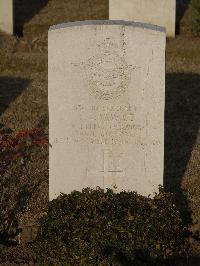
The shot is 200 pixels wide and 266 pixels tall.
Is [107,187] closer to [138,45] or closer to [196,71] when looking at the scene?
[138,45]

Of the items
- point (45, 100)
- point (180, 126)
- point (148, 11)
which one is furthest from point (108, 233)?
point (148, 11)

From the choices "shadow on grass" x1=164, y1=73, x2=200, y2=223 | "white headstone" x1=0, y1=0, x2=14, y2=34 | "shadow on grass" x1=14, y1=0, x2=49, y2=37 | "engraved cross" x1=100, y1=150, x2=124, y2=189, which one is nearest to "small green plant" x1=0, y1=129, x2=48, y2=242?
"engraved cross" x1=100, y1=150, x2=124, y2=189

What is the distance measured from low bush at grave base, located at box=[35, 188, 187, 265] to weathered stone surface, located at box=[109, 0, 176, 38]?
1265cm

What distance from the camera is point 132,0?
1759 cm

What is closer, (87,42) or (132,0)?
(87,42)

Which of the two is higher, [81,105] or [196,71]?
[81,105]

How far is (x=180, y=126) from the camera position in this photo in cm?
965

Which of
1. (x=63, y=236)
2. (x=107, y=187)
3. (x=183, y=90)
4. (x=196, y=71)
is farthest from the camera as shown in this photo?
(x=196, y=71)

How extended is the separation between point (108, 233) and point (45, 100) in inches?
241

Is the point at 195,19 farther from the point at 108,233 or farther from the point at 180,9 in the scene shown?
the point at 108,233

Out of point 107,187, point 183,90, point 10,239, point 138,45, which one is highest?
point 138,45

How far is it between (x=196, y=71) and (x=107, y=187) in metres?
7.96

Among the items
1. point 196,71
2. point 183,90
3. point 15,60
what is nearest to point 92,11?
point 15,60

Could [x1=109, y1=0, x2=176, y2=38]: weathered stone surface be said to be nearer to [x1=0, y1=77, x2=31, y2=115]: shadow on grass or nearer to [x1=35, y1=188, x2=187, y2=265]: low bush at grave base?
[x1=0, y1=77, x2=31, y2=115]: shadow on grass
